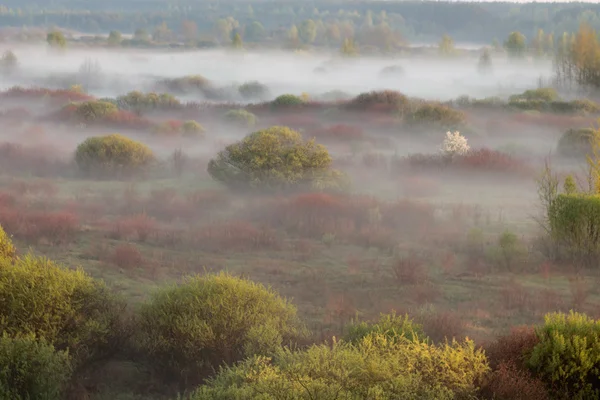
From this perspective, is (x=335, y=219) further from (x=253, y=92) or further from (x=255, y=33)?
(x=255, y=33)

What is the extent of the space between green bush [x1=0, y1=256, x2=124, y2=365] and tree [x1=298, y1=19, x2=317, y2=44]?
472ft

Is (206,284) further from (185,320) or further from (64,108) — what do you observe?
(64,108)

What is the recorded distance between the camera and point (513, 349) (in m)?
6.43

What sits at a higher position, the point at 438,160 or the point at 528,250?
the point at 438,160

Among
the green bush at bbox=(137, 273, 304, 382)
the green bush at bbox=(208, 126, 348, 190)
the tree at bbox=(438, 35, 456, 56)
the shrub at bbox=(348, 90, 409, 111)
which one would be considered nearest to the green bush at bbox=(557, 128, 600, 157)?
the green bush at bbox=(208, 126, 348, 190)

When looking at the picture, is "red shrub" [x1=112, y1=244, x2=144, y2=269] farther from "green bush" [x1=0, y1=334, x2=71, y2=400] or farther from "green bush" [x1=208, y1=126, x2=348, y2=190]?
"green bush" [x1=208, y1=126, x2=348, y2=190]

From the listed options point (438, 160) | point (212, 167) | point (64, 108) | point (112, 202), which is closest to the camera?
point (112, 202)

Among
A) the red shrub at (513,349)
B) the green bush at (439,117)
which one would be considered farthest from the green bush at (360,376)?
the green bush at (439,117)

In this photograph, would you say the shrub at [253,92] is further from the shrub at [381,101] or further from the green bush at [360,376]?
the green bush at [360,376]

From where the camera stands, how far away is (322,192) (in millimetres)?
16938

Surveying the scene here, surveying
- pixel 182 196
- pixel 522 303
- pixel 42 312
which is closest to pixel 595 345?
pixel 522 303

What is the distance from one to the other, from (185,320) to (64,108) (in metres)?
28.0

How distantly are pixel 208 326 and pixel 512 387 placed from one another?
3202 mm

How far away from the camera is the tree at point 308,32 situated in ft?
481
